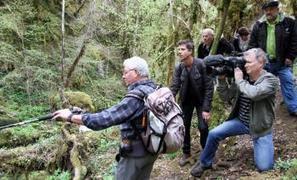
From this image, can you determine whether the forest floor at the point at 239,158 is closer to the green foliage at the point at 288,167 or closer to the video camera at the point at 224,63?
the green foliage at the point at 288,167

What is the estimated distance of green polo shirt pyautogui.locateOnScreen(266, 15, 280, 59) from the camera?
22.9ft

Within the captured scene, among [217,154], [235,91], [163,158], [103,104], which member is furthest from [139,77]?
[103,104]

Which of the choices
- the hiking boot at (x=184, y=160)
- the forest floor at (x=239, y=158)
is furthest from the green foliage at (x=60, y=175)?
the hiking boot at (x=184, y=160)

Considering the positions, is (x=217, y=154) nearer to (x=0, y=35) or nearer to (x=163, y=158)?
(x=163, y=158)

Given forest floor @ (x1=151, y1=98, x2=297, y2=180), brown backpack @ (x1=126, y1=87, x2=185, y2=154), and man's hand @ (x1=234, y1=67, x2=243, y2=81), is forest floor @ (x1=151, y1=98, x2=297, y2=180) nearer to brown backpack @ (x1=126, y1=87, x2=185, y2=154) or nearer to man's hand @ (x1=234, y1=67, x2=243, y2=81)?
man's hand @ (x1=234, y1=67, x2=243, y2=81)

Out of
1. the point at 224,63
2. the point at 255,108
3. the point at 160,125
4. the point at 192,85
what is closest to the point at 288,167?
the point at 255,108

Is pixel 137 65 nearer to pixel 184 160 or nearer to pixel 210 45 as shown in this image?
pixel 184 160

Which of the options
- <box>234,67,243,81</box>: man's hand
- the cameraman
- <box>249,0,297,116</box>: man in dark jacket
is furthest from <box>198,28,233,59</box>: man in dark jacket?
<box>234,67,243,81</box>: man's hand

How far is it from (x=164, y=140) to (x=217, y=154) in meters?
3.27

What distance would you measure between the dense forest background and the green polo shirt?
97cm

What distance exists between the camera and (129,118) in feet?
14.1

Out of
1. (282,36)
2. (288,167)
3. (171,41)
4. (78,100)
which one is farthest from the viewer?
(78,100)

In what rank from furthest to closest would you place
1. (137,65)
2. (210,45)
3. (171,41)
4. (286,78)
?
(171,41) < (210,45) < (286,78) < (137,65)

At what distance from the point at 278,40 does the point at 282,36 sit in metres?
0.09
